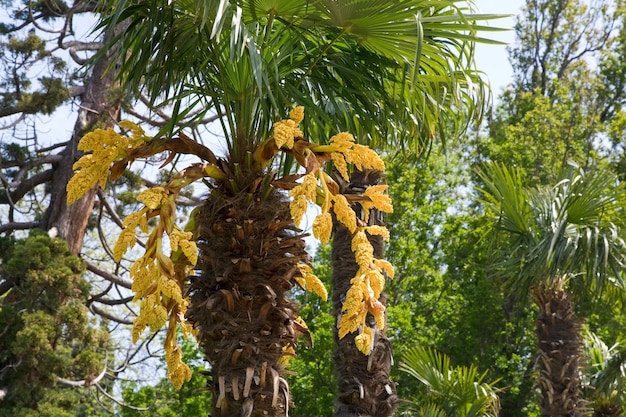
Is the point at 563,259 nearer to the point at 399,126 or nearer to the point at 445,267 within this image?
the point at 399,126

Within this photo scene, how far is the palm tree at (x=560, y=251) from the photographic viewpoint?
11.3 m

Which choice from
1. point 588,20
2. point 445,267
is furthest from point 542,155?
point 588,20

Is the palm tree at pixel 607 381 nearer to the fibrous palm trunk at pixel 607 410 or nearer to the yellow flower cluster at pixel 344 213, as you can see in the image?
the fibrous palm trunk at pixel 607 410

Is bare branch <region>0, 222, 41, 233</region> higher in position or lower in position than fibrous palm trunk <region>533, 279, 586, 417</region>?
higher

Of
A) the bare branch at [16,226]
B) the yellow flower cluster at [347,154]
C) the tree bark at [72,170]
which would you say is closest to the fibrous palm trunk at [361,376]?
the yellow flower cluster at [347,154]

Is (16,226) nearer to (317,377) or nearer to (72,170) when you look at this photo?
(72,170)

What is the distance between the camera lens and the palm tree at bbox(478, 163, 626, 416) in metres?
11.3

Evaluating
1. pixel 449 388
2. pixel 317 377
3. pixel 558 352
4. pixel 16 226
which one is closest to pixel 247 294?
pixel 449 388

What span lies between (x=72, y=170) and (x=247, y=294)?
10.5 metres

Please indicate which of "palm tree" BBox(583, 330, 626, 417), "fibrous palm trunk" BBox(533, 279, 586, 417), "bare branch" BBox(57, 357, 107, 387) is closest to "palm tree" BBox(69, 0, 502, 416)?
"fibrous palm trunk" BBox(533, 279, 586, 417)

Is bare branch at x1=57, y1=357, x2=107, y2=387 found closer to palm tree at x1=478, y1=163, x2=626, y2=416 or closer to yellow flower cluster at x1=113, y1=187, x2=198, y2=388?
A: palm tree at x1=478, y1=163, x2=626, y2=416

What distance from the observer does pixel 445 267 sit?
2388cm

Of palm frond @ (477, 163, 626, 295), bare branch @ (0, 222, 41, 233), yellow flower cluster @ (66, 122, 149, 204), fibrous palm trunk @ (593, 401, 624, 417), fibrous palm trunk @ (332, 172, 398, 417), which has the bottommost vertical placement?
fibrous palm trunk @ (332, 172, 398, 417)

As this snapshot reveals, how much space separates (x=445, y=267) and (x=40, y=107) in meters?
13.9
